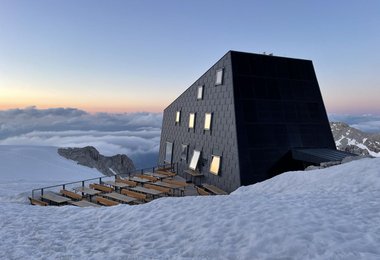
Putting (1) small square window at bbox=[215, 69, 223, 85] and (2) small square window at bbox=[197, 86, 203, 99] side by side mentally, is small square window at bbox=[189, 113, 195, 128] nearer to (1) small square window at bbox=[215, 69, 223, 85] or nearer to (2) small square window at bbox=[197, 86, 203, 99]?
(2) small square window at bbox=[197, 86, 203, 99]

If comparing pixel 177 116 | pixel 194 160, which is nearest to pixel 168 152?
pixel 177 116

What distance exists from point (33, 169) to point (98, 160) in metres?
13.3

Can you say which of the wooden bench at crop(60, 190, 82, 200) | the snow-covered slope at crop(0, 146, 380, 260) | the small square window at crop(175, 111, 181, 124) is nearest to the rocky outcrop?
the small square window at crop(175, 111, 181, 124)

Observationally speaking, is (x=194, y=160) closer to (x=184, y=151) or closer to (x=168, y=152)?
(x=184, y=151)

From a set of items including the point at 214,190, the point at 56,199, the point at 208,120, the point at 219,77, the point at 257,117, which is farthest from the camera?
the point at 208,120

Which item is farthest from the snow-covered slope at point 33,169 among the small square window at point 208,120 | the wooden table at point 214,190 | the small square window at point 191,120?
the small square window at point 208,120

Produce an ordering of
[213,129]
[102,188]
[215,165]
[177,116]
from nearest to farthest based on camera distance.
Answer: [102,188] < [215,165] < [213,129] < [177,116]

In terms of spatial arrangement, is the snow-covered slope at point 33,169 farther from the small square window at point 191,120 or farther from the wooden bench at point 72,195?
the small square window at point 191,120

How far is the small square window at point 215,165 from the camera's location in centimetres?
1980

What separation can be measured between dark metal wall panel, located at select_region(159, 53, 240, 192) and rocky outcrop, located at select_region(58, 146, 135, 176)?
773 inches

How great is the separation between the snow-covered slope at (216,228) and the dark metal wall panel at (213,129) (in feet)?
25.1

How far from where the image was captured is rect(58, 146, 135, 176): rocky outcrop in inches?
1609

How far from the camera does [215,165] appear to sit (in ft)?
66.1

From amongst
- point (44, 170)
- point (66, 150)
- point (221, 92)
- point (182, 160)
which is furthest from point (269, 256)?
point (66, 150)
